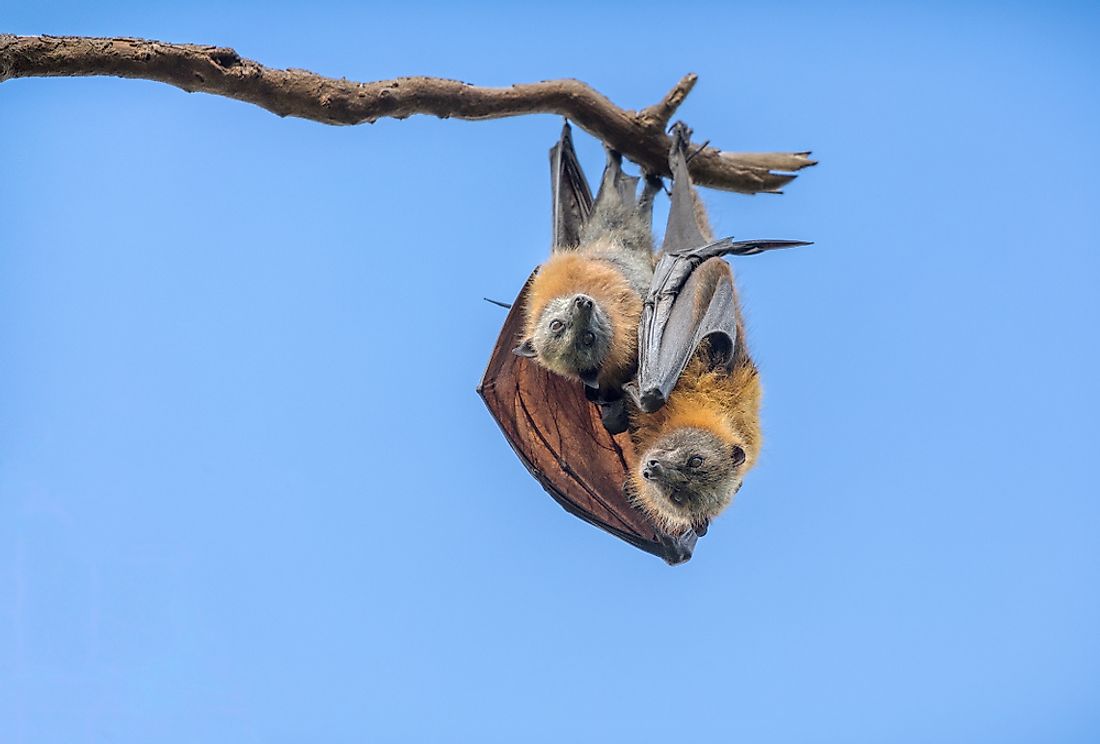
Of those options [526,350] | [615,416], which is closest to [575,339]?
[526,350]

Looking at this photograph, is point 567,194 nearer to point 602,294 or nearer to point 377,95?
point 602,294

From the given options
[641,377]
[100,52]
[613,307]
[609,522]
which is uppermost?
[100,52]

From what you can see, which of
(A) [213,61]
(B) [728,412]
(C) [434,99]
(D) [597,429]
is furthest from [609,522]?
(A) [213,61]

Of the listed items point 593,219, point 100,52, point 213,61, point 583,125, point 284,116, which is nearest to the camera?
point 100,52

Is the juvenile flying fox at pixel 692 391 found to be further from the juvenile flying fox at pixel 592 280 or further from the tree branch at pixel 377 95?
the tree branch at pixel 377 95

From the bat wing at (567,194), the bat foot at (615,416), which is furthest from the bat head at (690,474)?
the bat wing at (567,194)

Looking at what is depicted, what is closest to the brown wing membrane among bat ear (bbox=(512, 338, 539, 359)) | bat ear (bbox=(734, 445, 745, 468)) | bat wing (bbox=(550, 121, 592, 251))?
bat ear (bbox=(512, 338, 539, 359))

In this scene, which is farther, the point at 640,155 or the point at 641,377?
the point at 640,155

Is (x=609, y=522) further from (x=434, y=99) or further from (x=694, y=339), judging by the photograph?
(x=434, y=99)
